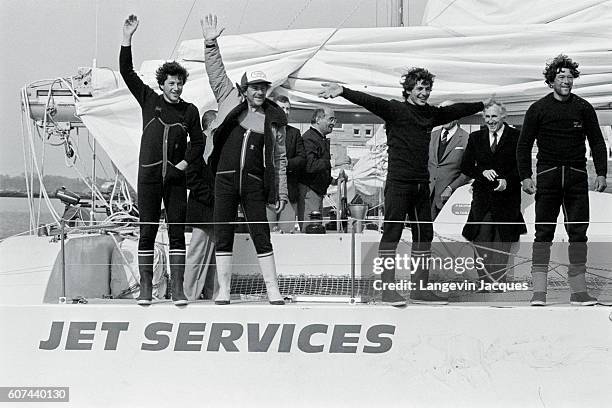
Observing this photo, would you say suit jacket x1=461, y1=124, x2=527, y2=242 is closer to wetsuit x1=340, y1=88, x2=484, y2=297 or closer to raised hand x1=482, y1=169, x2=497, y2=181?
raised hand x1=482, y1=169, x2=497, y2=181

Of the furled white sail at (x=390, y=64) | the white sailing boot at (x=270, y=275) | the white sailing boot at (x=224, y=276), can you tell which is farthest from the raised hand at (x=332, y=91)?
the furled white sail at (x=390, y=64)

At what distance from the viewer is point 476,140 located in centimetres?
592

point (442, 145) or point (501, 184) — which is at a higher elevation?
point (442, 145)

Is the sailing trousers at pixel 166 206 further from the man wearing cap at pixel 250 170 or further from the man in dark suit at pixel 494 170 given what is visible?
the man in dark suit at pixel 494 170

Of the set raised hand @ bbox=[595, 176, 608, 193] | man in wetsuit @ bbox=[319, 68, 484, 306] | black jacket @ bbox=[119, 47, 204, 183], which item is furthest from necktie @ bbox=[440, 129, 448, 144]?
black jacket @ bbox=[119, 47, 204, 183]

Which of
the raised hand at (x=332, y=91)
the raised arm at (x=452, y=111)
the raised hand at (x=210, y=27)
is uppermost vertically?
the raised hand at (x=210, y=27)

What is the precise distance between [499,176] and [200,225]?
1.73 metres

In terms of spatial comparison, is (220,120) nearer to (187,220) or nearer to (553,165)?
(187,220)

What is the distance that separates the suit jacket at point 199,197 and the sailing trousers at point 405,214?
997 millimetres

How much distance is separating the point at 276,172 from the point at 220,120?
416mm

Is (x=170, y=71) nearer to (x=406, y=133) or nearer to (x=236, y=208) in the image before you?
(x=236, y=208)

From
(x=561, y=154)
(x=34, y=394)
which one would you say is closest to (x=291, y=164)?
(x=561, y=154)

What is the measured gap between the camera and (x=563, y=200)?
5.30 meters

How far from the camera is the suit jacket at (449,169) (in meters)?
6.46
